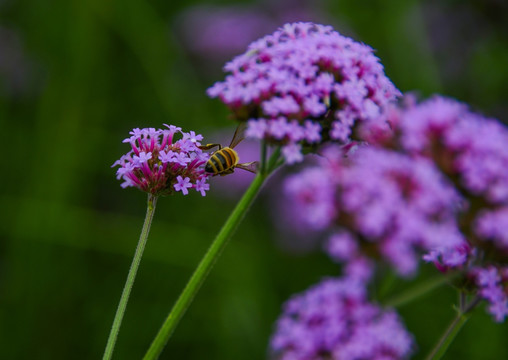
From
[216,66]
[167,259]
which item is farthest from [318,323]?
[216,66]

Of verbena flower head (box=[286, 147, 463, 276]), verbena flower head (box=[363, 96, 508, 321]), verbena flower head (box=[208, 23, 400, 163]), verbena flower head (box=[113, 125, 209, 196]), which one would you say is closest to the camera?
verbena flower head (box=[286, 147, 463, 276])

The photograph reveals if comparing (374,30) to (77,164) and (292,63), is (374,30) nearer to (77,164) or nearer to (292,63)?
(77,164)

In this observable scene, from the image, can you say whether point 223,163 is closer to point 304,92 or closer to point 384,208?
point 304,92

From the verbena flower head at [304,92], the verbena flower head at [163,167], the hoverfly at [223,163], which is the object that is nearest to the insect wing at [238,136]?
the hoverfly at [223,163]

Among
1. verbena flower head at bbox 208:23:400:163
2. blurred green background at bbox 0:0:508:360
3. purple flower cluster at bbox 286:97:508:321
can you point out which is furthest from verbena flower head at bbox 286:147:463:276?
blurred green background at bbox 0:0:508:360

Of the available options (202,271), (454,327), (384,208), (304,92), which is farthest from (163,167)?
(454,327)

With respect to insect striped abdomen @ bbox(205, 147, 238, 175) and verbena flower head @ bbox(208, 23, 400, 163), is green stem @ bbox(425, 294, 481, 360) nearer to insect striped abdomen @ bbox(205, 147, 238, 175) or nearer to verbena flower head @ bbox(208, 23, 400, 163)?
verbena flower head @ bbox(208, 23, 400, 163)

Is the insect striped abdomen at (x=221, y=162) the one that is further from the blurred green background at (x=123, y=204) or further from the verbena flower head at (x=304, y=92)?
the blurred green background at (x=123, y=204)
